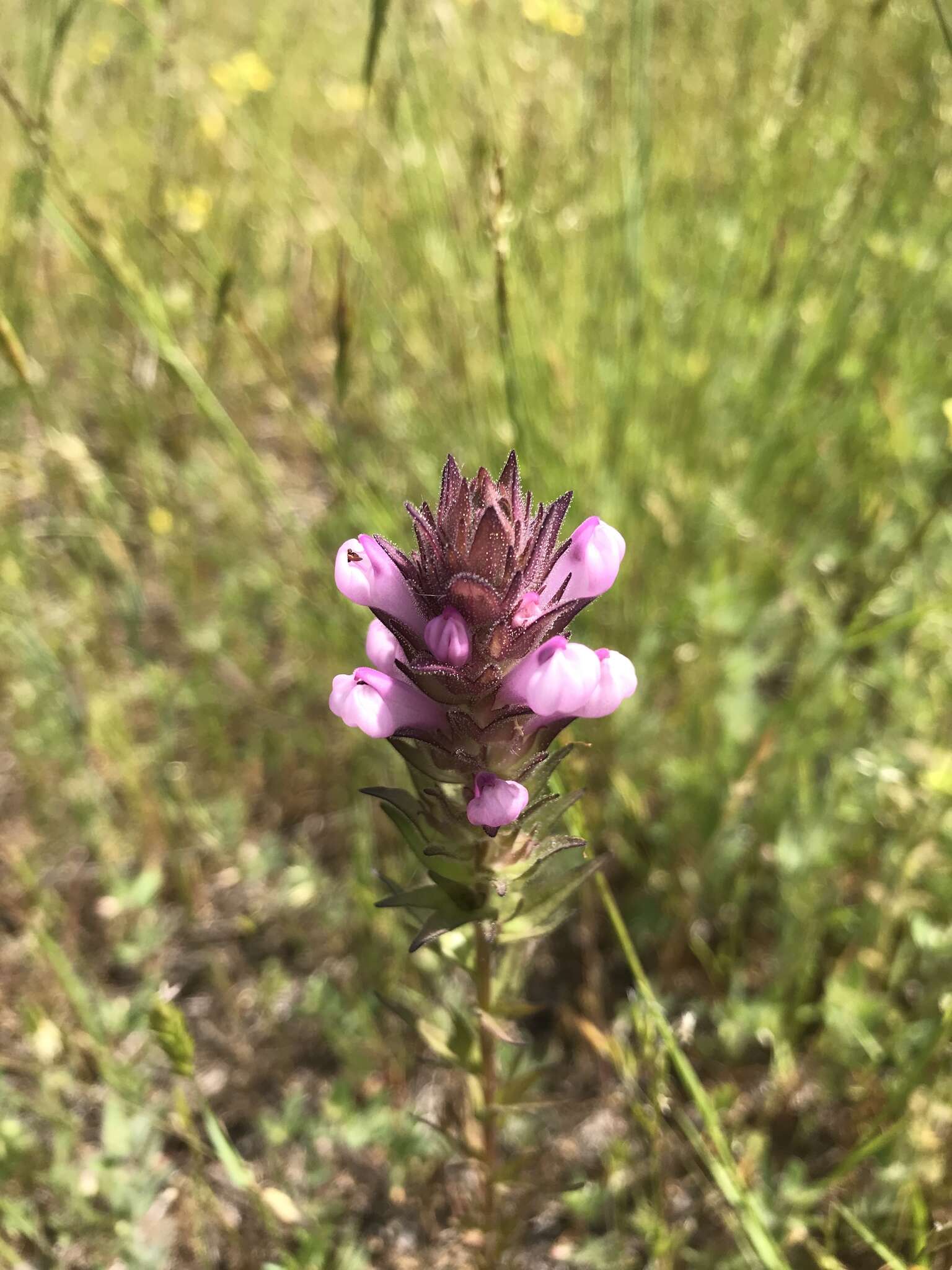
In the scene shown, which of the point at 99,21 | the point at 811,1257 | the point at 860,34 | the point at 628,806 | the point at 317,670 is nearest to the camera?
the point at 811,1257

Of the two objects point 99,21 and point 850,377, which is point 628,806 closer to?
point 850,377

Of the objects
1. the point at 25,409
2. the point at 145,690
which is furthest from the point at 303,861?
the point at 25,409

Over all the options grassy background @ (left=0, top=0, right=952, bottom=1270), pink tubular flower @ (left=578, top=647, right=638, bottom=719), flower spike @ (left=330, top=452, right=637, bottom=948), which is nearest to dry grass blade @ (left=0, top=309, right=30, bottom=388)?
grassy background @ (left=0, top=0, right=952, bottom=1270)

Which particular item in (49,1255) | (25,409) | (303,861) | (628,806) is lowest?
(49,1255)

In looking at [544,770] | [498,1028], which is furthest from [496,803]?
[498,1028]

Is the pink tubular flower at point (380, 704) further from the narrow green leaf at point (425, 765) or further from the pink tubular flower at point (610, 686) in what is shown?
the pink tubular flower at point (610, 686)

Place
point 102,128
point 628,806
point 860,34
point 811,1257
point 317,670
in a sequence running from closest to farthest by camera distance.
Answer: point 811,1257, point 628,806, point 317,670, point 860,34, point 102,128
